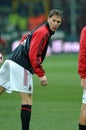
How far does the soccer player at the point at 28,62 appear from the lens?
11047 mm

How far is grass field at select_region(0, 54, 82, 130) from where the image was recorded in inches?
493

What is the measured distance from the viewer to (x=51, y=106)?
1523 cm

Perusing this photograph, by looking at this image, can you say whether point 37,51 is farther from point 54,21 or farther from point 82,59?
point 82,59

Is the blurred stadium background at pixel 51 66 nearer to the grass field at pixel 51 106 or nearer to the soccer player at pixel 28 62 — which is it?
the grass field at pixel 51 106

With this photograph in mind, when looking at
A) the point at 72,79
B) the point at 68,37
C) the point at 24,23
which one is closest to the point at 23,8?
the point at 24,23

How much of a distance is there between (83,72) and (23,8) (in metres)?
33.7

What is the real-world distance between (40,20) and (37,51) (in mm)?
29553

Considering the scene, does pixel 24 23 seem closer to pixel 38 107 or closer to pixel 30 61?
pixel 38 107

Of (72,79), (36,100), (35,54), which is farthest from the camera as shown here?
(72,79)

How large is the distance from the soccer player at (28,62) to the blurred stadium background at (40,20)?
25.0 m

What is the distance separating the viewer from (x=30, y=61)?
442 inches

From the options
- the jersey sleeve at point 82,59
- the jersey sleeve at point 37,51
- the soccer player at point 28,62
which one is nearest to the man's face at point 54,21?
the soccer player at point 28,62

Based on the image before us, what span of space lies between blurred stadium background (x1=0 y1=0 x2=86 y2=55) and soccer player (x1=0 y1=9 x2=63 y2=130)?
2499cm

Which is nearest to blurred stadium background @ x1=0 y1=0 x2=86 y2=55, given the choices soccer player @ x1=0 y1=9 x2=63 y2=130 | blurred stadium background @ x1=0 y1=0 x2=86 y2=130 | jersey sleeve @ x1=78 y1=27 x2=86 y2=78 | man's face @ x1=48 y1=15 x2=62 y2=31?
blurred stadium background @ x1=0 y1=0 x2=86 y2=130
